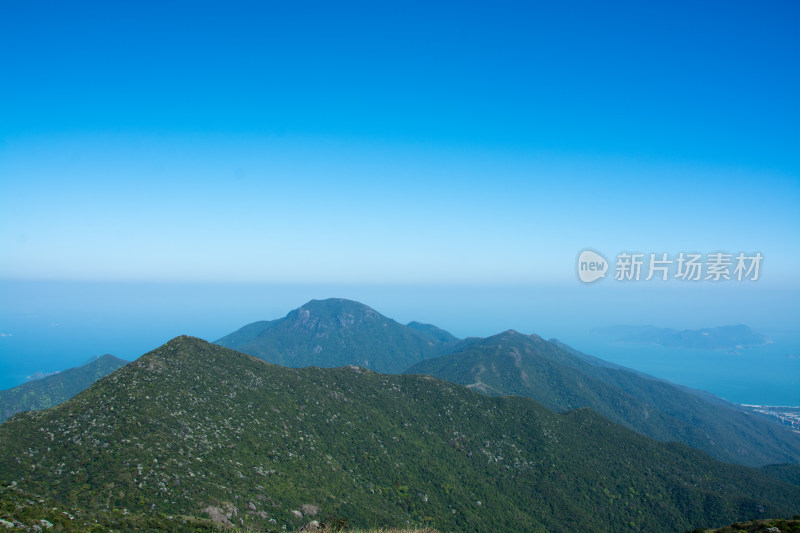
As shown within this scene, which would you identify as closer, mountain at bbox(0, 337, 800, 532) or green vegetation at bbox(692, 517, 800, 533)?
green vegetation at bbox(692, 517, 800, 533)

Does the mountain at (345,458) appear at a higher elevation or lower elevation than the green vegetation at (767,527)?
lower

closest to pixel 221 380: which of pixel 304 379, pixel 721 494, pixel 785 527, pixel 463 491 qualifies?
pixel 304 379

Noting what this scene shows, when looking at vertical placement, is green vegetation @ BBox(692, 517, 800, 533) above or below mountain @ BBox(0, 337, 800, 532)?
above

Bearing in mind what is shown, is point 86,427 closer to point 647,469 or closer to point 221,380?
point 221,380

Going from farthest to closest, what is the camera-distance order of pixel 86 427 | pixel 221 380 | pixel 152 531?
pixel 221 380 → pixel 86 427 → pixel 152 531

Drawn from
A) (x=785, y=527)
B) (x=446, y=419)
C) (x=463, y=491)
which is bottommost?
(x=463, y=491)

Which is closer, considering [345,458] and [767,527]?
[767,527]

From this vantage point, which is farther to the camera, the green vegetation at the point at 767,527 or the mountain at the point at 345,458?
the mountain at the point at 345,458

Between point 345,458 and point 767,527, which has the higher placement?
point 767,527
